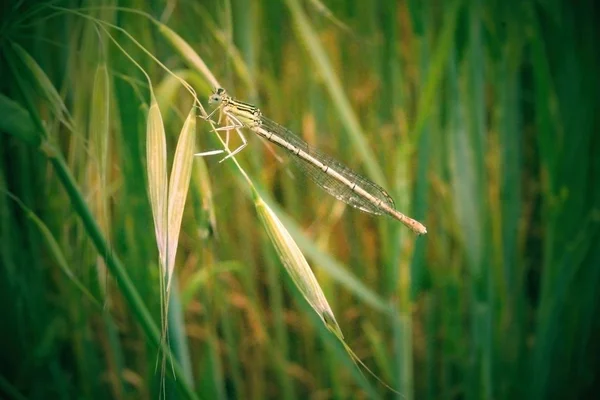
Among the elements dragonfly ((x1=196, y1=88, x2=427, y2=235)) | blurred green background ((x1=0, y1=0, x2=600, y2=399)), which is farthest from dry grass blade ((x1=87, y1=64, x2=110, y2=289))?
dragonfly ((x1=196, y1=88, x2=427, y2=235))

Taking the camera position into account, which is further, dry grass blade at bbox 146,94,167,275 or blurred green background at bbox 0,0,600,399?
blurred green background at bbox 0,0,600,399

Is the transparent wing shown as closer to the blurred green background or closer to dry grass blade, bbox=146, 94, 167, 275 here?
Answer: the blurred green background

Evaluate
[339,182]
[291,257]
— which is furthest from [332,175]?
[291,257]

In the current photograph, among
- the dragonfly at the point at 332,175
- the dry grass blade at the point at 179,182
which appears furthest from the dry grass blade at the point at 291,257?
the dragonfly at the point at 332,175

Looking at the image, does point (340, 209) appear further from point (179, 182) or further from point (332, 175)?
point (179, 182)

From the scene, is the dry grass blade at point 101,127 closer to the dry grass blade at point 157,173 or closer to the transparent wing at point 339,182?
the dry grass blade at point 157,173
